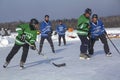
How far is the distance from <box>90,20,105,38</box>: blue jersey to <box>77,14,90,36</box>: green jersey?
0.44 m

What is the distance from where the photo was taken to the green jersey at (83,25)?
10.5 meters

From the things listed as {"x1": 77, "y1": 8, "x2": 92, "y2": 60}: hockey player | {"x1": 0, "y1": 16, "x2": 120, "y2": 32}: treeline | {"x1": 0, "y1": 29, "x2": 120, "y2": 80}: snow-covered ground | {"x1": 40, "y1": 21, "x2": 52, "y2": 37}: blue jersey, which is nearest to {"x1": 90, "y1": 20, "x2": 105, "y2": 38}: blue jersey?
{"x1": 77, "y1": 8, "x2": 92, "y2": 60}: hockey player

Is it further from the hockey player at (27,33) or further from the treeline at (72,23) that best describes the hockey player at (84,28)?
the treeline at (72,23)

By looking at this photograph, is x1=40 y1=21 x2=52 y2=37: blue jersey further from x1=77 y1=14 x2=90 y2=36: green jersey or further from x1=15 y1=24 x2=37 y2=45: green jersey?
x1=15 y1=24 x2=37 y2=45: green jersey

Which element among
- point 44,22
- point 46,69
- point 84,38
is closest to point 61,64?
point 46,69

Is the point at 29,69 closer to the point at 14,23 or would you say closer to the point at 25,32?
the point at 25,32

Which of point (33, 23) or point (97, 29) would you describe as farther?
point (97, 29)

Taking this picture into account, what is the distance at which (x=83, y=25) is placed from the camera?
1056cm

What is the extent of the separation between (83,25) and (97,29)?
29.4 inches

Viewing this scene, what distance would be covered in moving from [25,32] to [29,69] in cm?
106

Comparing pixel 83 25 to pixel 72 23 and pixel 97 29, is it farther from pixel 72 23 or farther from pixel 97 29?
pixel 72 23

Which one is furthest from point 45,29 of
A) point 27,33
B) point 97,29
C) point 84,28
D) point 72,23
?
point 72,23

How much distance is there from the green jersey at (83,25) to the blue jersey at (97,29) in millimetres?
443

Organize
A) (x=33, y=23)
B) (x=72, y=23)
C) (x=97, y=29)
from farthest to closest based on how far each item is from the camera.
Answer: (x=72, y=23), (x=97, y=29), (x=33, y=23)
